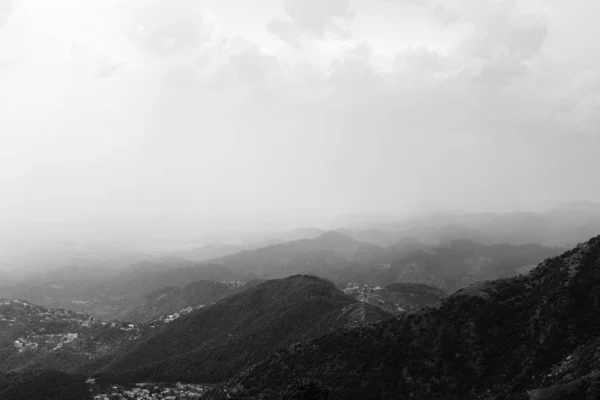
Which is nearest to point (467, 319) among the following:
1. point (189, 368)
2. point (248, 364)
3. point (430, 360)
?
point (430, 360)

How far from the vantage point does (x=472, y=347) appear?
10362 centimetres

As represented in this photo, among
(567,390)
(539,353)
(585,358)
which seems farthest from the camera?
(539,353)

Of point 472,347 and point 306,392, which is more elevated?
point 306,392

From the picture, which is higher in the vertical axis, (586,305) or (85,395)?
(586,305)

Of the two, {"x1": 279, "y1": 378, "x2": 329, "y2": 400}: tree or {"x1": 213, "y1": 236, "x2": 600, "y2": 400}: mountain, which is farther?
{"x1": 213, "y1": 236, "x2": 600, "y2": 400}: mountain

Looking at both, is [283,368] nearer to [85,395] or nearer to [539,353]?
[539,353]

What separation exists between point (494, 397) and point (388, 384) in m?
24.7

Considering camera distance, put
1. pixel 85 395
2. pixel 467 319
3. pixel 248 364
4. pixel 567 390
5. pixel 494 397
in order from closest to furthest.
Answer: pixel 567 390
pixel 494 397
pixel 467 319
pixel 85 395
pixel 248 364

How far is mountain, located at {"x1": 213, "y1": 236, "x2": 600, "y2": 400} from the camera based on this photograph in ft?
299

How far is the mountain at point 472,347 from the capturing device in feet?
299

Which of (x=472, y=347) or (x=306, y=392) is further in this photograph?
(x=472, y=347)

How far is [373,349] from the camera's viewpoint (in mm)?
114688

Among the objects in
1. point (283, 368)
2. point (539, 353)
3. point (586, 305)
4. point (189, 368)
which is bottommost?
point (189, 368)

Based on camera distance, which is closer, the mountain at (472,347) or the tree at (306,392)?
the tree at (306,392)
